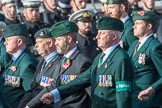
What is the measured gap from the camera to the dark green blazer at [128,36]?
445 inches

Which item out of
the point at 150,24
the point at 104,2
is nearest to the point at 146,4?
the point at 104,2

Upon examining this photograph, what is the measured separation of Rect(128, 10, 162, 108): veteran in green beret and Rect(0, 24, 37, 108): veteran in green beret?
4.75ft

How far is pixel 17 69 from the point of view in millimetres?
10859

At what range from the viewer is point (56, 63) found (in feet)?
33.4

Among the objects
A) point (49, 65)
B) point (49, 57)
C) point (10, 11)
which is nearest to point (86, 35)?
point (10, 11)

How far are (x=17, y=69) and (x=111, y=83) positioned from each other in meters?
2.22

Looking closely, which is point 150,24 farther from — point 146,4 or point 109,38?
point 146,4

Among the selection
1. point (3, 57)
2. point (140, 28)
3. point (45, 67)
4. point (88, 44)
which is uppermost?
point (140, 28)

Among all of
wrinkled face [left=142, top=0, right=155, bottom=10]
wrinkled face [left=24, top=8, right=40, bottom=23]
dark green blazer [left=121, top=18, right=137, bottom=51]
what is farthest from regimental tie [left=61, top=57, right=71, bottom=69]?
wrinkled face [left=24, top=8, right=40, bottom=23]

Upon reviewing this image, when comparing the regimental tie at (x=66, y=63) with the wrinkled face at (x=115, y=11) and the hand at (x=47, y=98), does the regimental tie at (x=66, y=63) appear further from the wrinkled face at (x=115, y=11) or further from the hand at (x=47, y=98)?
the wrinkled face at (x=115, y=11)

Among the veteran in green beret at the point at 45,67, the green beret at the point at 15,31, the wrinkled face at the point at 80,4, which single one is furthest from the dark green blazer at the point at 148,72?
the wrinkled face at the point at 80,4

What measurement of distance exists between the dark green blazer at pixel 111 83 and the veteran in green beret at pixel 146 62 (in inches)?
29.3

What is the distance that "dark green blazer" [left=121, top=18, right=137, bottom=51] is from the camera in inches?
445

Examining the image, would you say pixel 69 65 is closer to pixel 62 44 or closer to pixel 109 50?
pixel 62 44
